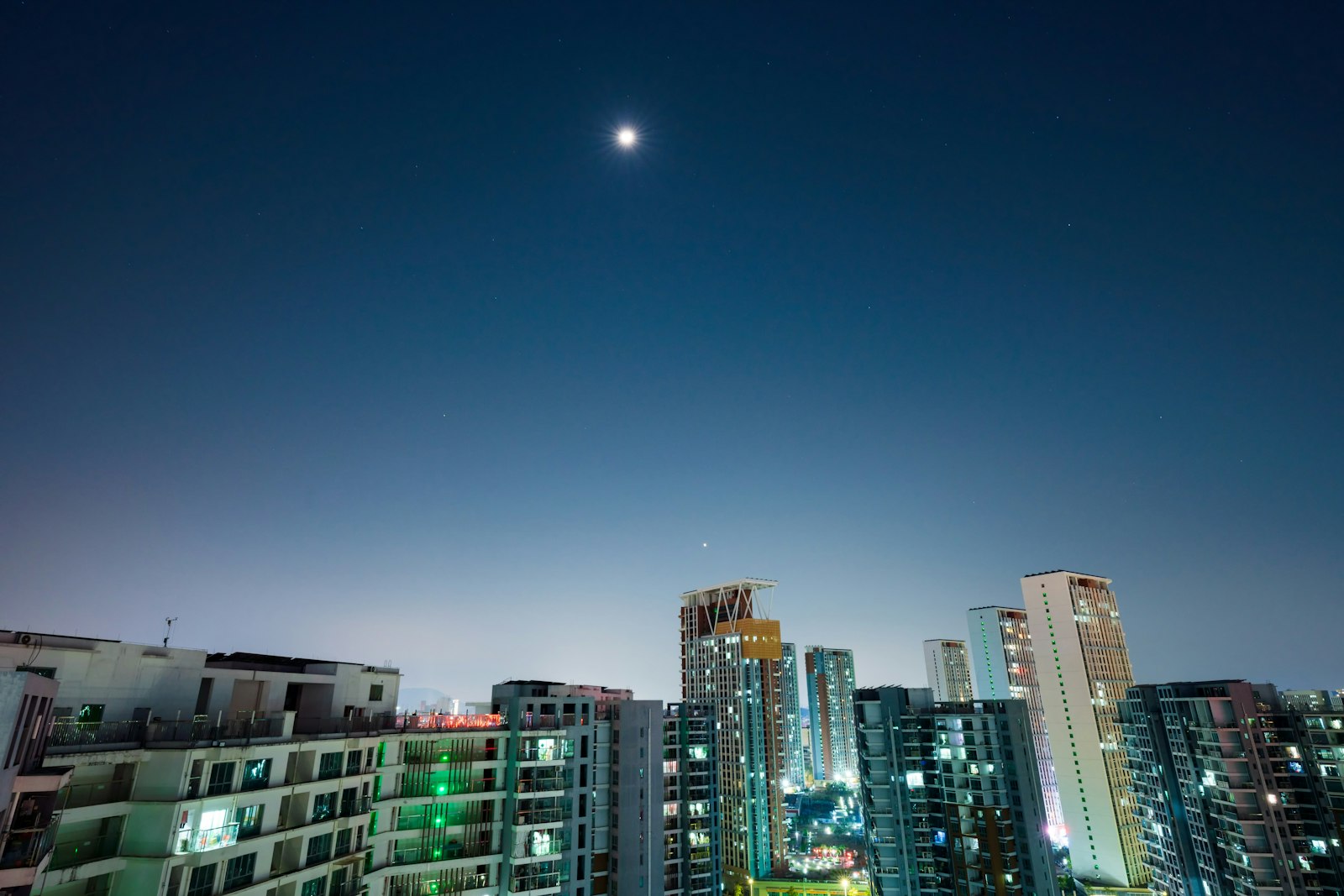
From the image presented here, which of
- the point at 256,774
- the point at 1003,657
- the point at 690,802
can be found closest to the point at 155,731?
the point at 256,774

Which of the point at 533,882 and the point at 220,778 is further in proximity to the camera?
the point at 533,882

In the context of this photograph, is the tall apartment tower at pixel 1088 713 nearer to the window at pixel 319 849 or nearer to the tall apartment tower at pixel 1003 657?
the tall apartment tower at pixel 1003 657

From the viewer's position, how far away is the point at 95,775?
2469 centimetres

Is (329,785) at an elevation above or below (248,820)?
above

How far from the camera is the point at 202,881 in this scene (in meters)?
25.9

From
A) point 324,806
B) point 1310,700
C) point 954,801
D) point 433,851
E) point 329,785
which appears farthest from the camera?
point 1310,700

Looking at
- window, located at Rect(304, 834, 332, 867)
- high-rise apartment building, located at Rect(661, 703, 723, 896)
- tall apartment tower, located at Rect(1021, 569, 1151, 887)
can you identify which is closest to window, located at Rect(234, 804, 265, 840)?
window, located at Rect(304, 834, 332, 867)

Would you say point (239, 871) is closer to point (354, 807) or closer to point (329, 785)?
point (329, 785)

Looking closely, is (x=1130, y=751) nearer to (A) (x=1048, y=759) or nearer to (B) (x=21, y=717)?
(A) (x=1048, y=759)

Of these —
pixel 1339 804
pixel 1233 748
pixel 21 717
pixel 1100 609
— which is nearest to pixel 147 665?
pixel 21 717

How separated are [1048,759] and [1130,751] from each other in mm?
72387

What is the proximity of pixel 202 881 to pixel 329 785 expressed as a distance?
8.06m

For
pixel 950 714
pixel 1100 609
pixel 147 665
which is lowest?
pixel 950 714

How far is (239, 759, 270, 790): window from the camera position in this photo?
28.7 m
